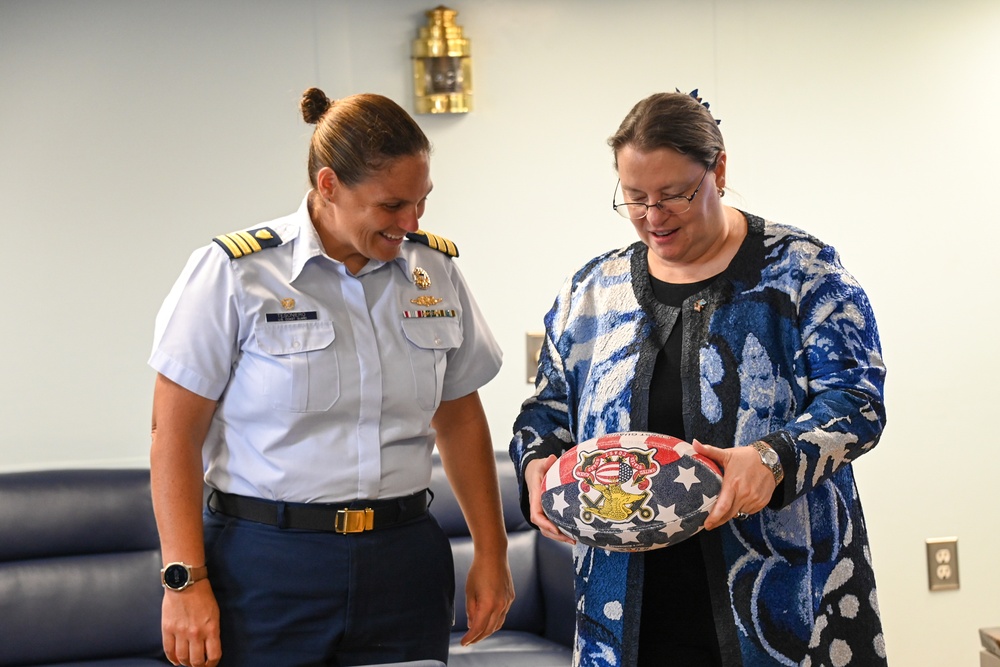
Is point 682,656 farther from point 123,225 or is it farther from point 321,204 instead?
point 123,225

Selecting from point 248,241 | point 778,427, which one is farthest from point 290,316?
point 778,427

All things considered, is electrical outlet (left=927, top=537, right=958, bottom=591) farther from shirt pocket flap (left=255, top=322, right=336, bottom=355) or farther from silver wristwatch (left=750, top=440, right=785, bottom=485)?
shirt pocket flap (left=255, top=322, right=336, bottom=355)

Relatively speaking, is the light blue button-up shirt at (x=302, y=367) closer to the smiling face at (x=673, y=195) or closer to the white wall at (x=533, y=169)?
the smiling face at (x=673, y=195)

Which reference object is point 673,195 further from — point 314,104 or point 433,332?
point 314,104

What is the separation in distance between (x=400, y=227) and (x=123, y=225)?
184 centimetres

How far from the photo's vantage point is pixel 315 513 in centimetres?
178

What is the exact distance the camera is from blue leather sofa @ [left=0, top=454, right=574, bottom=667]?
299 cm

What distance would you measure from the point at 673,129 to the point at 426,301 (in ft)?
1.89

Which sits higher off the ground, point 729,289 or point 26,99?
point 26,99

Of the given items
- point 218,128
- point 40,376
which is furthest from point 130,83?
point 40,376

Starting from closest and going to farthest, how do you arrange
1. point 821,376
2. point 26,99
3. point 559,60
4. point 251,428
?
point 821,376 → point 251,428 → point 26,99 → point 559,60

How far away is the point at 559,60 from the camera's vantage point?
3.61m

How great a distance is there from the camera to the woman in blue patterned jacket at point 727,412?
1562mm

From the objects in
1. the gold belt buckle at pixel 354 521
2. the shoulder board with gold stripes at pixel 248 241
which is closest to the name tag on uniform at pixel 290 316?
the shoulder board with gold stripes at pixel 248 241
